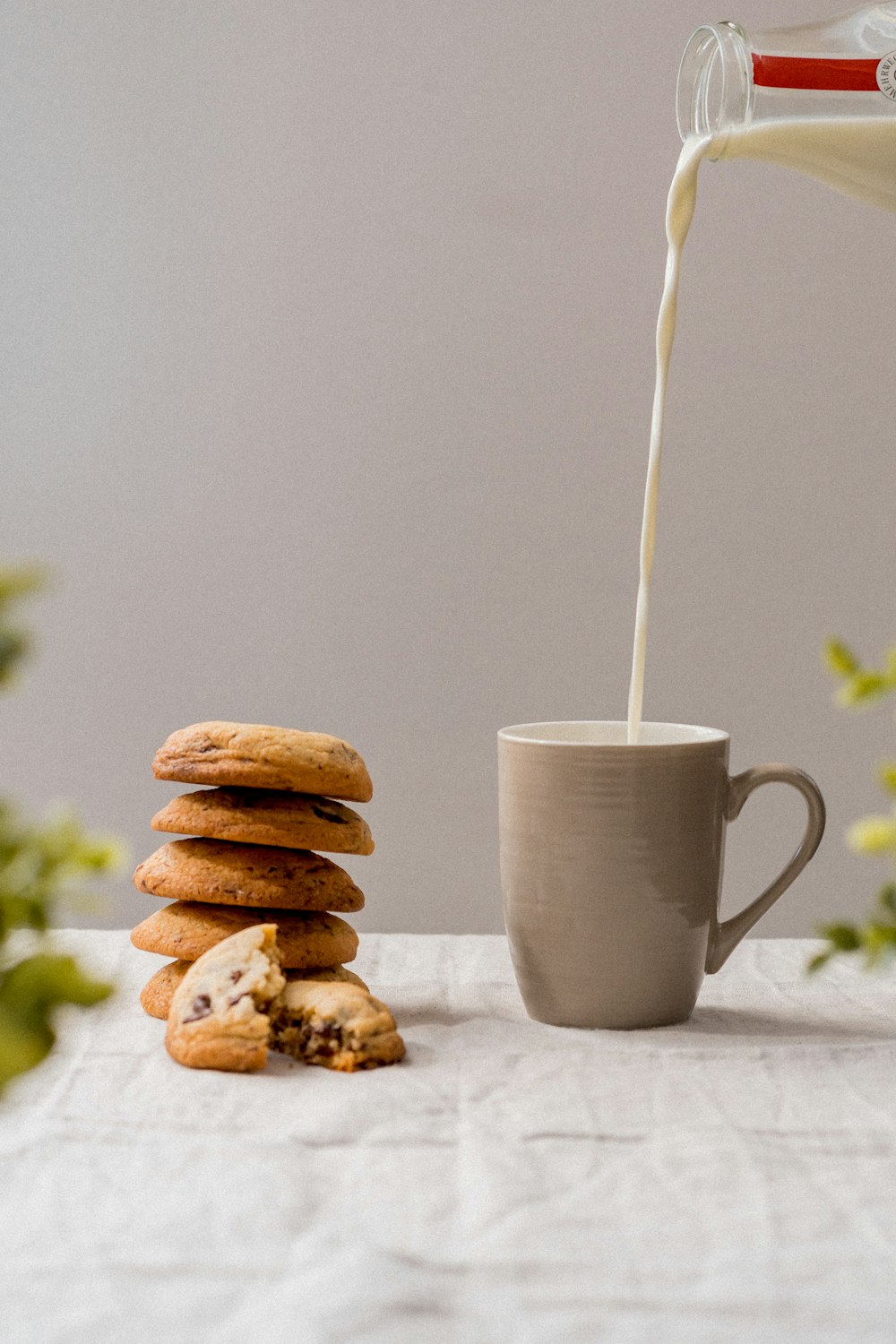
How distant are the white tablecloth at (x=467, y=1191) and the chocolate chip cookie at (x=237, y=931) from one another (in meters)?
0.05

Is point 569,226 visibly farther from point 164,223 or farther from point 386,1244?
point 386,1244

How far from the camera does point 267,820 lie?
2.58ft

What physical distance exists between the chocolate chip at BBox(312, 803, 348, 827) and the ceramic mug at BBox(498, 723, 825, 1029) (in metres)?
0.11

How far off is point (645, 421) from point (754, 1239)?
2.99 feet

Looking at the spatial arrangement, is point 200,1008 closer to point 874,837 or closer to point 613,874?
point 613,874

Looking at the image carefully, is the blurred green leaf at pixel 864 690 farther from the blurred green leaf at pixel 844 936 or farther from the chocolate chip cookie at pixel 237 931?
the chocolate chip cookie at pixel 237 931

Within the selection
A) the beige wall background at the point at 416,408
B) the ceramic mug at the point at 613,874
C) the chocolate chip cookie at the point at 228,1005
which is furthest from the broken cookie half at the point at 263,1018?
the beige wall background at the point at 416,408

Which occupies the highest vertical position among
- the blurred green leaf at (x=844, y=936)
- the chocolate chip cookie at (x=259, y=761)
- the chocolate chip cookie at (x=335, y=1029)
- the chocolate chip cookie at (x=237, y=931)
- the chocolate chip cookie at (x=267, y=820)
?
the blurred green leaf at (x=844, y=936)

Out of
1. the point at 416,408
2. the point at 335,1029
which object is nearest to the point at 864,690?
the point at 335,1029

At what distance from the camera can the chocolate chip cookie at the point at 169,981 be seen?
31.1 inches

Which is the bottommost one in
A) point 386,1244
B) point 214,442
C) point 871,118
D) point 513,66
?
point 386,1244

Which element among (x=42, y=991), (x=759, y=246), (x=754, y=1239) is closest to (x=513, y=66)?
(x=759, y=246)

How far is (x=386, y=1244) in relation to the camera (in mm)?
491

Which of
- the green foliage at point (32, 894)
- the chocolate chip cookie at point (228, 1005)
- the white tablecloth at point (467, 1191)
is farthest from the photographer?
the chocolate chip cookie at point (228, 1005)
